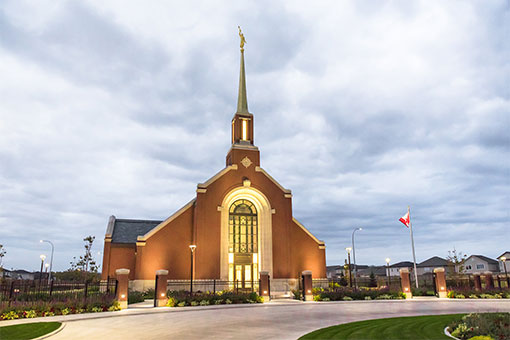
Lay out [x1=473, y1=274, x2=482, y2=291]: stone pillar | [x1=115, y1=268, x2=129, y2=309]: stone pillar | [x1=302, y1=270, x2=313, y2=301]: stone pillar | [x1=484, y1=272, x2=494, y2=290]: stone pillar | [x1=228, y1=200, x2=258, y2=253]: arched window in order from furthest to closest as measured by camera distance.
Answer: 1. [x1=228, y1=200, x2=258, y2=253]: arched window
2. [x1=484, y1=272, x2=494, y2=290]: stone pillar
3. [x1=473, y1=274, x2=482, y2=291]: stone pillar
4. [x1=302, y1=270, x2=313, y2=301]: stone pillar
5. [x1=115, y1=268, x2=129, y2=309]: stone pillar

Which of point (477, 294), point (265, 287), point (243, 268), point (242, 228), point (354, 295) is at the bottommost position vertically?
point (477, 294)

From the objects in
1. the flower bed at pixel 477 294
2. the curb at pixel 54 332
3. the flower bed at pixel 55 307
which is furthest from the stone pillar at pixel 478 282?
the curb at pixel 54 332

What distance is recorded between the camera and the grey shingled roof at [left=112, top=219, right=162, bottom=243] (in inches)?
1524

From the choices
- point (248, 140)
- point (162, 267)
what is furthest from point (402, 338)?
point (248, 140)

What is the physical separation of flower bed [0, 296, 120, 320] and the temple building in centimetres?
1206

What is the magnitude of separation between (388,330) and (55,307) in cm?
1619

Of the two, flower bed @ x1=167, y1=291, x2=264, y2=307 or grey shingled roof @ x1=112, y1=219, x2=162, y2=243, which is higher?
grey shingled roof @ x1=112, y1=219, x2=162, y2=243

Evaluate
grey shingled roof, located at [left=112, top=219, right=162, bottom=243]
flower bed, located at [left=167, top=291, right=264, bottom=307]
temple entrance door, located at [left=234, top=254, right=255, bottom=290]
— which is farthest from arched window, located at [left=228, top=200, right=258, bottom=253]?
grey shingled roof, located at [left=112, top=219, right=162, bottom=243]

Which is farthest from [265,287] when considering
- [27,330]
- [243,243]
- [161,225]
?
[27,330]

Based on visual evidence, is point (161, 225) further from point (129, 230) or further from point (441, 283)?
point (441, 283)

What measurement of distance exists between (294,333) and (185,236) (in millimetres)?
23916

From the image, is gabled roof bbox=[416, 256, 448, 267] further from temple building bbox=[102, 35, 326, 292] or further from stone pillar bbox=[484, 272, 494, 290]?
temple building bbox=[102, 35, 326, 292]

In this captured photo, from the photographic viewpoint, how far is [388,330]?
12086mm

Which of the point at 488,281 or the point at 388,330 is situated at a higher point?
the point at 488,281
